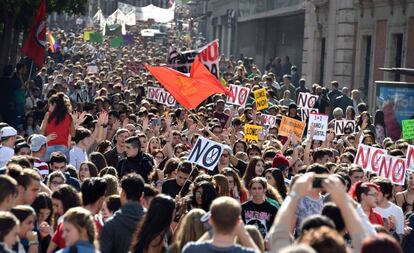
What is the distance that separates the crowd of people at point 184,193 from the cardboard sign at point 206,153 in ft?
0.88

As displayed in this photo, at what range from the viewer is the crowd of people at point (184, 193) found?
24.7ft

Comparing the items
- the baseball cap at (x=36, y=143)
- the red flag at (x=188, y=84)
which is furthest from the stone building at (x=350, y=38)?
the baseball cap at (x=36, y=143)

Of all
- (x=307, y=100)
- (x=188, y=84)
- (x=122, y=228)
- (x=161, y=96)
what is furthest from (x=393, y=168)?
(x=161, y=96)

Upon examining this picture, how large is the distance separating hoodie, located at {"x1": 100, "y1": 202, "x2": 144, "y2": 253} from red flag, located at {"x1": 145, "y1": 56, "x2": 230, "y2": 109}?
8851 mm

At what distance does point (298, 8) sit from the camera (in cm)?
4562

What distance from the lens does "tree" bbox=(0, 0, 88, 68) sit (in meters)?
26.4

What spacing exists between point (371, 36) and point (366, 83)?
132cm

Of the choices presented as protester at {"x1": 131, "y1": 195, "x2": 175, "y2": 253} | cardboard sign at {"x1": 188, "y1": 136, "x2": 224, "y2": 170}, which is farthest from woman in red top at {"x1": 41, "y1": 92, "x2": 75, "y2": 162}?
protester at {"x1": 131, "y1": 195, "x2": 175, "y2": 253}

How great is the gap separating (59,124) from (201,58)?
6.40 meters

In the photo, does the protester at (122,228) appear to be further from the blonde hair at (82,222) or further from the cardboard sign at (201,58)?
the cardboard sign at (201,58)

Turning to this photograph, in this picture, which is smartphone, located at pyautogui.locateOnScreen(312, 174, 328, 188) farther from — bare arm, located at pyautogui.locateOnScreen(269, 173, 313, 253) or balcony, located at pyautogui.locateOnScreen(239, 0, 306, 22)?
balcony, located at pyautogui.locateOnScreen(239, 0, 306, 22)

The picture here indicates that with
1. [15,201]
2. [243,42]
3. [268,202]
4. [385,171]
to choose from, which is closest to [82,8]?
[385,171]

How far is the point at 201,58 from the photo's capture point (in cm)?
2203

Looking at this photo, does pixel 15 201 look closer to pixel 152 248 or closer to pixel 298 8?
pixel 152 248
